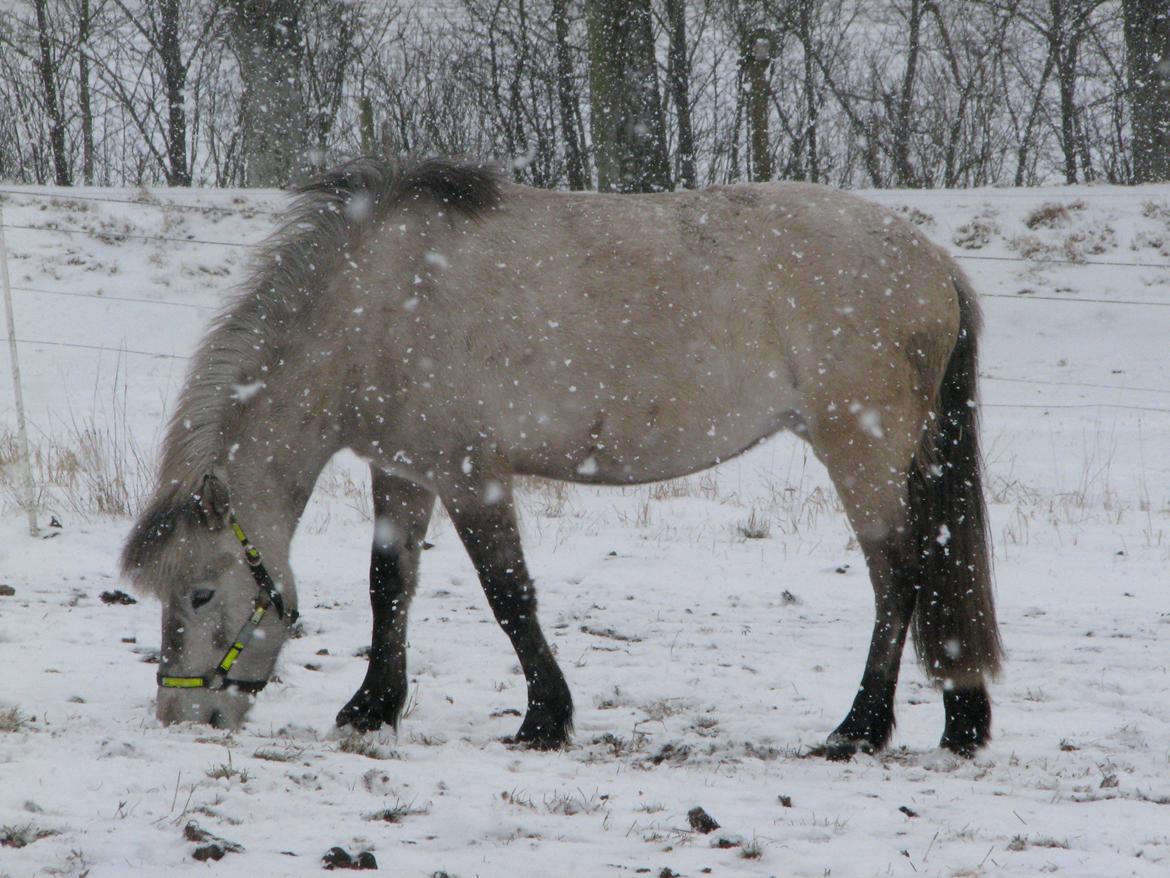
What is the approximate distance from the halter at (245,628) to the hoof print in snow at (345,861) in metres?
1.31

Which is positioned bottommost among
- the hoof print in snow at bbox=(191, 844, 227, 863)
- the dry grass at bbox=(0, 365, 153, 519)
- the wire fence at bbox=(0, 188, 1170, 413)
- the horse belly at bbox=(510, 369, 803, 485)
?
the hoof print in snow at bbox=(191, 844, 227, 863)

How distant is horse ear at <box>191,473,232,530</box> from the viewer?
10.7ft

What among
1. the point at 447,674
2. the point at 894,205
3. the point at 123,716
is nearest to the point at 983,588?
the point at 447,674

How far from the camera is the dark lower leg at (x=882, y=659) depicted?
140 inches

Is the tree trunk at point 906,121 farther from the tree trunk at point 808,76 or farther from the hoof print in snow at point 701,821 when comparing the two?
the hoof print in snow at point 701,821

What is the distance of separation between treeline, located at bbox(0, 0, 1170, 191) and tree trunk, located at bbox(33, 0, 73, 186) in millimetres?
41

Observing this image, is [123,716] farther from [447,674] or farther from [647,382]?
[647,382]

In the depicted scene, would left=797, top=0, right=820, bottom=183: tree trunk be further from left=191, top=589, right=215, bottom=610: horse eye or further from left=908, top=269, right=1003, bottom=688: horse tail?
left=191, top=589, right=215, bottom=610: horse eye

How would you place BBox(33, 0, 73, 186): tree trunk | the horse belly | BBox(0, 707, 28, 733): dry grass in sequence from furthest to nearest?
1. BBox(33, 0, 73, 186): tree trunk
2. the horse belly
3. BBox(0, 707, 28, 733): dry grass

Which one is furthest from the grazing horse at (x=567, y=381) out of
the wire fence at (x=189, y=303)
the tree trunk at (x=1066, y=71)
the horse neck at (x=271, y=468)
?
the tree trunk at (x=1066, y=71)

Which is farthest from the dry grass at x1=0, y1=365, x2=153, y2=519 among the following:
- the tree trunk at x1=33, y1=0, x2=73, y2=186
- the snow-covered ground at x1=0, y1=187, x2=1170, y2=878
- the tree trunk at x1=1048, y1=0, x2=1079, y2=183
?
the tree trunk at x1=1048, y1=0, x2=1079, y2=183

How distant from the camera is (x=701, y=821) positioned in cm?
247

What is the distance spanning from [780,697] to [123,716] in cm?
225

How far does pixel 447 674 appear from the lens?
4195mm
